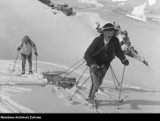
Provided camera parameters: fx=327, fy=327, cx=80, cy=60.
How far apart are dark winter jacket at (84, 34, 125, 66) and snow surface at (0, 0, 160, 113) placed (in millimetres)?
1310

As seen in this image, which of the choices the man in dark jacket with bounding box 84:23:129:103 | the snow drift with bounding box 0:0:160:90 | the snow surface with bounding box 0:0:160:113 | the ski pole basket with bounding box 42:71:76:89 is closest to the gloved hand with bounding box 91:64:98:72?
the man in dark jacket with bounding box 84:23:129:103

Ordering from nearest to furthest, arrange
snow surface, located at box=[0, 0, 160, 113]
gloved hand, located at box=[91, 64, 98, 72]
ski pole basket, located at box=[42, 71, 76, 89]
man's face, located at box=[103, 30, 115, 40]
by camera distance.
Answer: gloved hand, located at box=[91, 64, 98, 72] → man's face, located at box=[103, 30, 115, 40] → snow surface, located at box=[0, 0, 160, 113] → ski pole basket, located at box=[42, 71, 76, 89]

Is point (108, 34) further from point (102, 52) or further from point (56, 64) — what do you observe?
point (56, 64)

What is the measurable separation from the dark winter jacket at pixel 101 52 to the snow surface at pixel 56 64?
131 cm

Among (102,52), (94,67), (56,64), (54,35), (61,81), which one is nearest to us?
(94,67)

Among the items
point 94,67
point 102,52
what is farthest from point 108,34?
point 94,67

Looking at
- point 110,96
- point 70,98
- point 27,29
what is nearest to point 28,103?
point 70,98

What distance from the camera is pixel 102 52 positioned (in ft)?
29.5

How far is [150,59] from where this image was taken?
35062 millimetres

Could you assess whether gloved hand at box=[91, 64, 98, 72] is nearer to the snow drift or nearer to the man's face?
the man's face

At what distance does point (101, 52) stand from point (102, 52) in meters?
0.03

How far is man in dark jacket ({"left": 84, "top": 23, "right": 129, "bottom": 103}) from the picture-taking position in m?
8.81

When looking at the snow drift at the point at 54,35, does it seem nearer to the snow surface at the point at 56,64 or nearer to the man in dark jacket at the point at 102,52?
the snow surface at the point at 56,64
